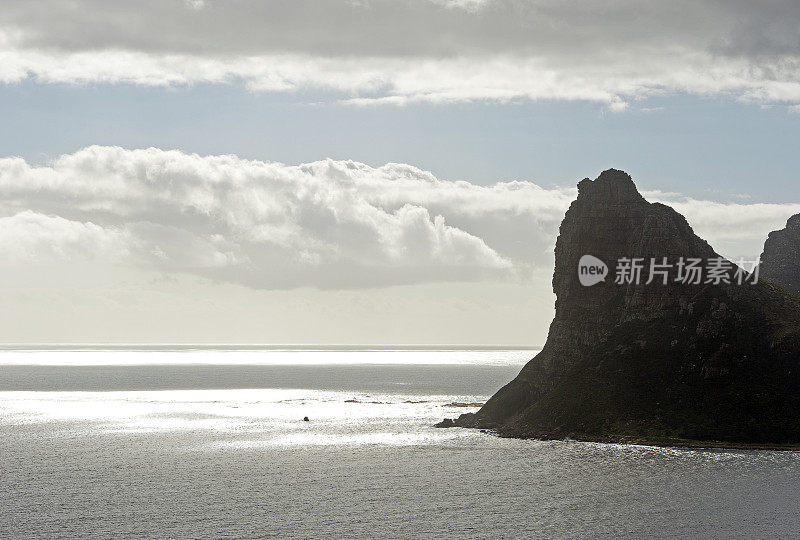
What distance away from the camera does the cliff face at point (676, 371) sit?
6801 inches

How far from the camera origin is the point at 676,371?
601 feet

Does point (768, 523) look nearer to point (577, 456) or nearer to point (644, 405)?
point (577, 456)

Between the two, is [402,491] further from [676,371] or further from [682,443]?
[676,371]

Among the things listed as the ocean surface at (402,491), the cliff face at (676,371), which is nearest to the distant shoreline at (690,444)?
the cliff face at (676,371)

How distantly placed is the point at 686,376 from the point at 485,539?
97.2 metres

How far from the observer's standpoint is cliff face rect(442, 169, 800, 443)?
173m

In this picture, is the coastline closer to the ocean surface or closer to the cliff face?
the cliff face

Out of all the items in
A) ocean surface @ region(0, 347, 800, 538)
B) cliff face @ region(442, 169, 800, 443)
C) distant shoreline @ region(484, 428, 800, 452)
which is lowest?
ocean surface @ region(0, 347, 800, 538)

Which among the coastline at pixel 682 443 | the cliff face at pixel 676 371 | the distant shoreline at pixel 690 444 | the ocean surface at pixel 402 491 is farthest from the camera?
the cliff face at pixel 676 371

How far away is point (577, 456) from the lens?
158 m

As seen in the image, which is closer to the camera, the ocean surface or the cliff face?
the ocean surface

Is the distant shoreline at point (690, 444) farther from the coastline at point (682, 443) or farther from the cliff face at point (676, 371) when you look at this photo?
the cliff face at point (676, 371)

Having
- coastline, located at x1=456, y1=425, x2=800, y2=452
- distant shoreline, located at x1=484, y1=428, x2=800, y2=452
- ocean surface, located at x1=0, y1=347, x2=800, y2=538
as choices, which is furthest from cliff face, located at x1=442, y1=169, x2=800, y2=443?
ocean surface, located at x1=0, y1=347, x2=800, y2=538

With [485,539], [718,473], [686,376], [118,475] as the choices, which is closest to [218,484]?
[118,475]
